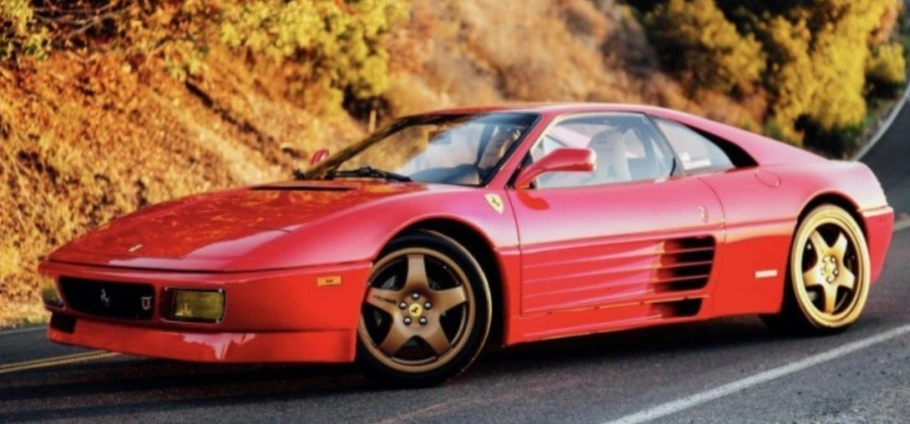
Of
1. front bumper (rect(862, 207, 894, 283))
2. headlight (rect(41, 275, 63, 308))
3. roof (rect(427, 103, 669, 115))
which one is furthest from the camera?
front bumper (rect(862, 207, 894, 283))

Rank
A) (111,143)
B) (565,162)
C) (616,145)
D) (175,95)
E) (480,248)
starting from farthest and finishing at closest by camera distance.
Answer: (175,95) < (111,143) < (616,145) < (565,162) < (480,248)

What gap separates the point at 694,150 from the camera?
8.13 meters

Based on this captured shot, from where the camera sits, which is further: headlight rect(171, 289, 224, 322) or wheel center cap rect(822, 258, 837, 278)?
wheel center cap rect(822, 258, 837, 278)

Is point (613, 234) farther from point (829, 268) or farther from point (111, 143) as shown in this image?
point (111, 143)

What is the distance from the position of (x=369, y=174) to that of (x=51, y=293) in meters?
1.65

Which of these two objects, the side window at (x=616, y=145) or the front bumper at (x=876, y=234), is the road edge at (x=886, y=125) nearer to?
the front bumper at (x=876, y=234)

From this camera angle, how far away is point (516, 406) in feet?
20.2

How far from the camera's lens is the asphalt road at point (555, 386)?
596 cm

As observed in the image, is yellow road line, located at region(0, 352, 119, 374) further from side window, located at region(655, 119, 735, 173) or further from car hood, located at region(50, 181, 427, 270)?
side window, located at region(655, 119, 735, 173)

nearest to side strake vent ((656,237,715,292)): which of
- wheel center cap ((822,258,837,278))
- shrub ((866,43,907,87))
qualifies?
wheel center cap ((822,258,837,278))

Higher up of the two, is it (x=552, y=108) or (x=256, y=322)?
(x=552, y=108)

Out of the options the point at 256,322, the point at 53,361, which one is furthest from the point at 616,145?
the point at 53,361

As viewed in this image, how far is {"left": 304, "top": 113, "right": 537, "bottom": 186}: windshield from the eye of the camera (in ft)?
23.7

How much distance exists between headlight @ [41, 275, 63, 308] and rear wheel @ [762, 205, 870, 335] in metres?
3.87
